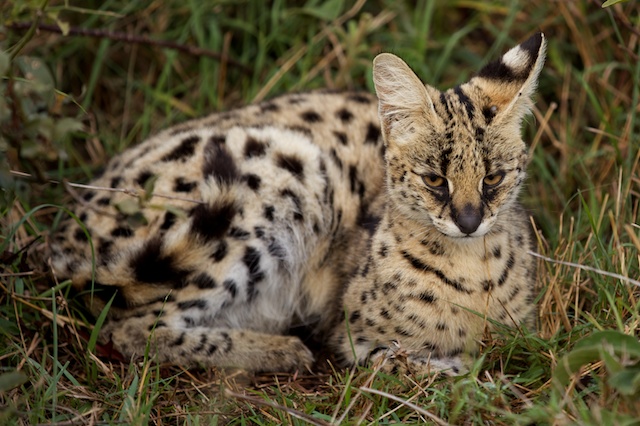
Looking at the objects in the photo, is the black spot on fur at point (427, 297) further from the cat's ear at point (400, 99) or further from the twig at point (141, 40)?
the twig at point (141, 40)

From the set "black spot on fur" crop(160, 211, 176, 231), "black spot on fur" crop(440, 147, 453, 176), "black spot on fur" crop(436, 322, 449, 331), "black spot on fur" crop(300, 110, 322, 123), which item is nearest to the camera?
"black spot on fur" crop(440, 147, 453, 176)

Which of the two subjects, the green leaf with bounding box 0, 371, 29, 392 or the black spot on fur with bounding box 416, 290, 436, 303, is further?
the black spot on fur with bounding box 416, 290, 436, 303

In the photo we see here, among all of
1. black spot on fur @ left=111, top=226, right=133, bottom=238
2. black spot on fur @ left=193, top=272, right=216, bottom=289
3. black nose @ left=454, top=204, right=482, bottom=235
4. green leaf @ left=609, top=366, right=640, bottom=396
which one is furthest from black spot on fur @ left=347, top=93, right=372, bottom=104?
green leaf @ left=609, top=366, right=640, bottom=396

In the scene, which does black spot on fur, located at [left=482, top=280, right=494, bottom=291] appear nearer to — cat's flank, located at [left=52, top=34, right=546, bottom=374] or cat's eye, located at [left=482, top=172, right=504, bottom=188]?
cat's flank, located at [left=52, top=34, right=546, bottom=374]

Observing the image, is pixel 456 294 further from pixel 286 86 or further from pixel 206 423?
pixel 286 86

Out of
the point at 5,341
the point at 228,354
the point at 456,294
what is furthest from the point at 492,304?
the point at 5,341

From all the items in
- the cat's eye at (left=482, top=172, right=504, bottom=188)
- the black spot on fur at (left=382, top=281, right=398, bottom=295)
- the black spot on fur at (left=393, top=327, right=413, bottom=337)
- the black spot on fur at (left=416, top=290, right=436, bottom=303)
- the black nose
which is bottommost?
the black spot on fur at (left=393, top=327, right=413, bottom=337)
